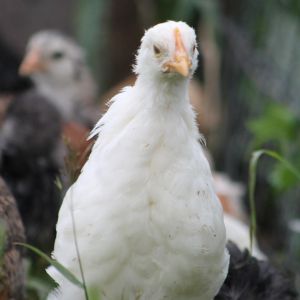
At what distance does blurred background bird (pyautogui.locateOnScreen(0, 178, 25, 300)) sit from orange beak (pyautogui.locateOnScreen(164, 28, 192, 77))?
0.87 m

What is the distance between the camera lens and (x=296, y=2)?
6141mm

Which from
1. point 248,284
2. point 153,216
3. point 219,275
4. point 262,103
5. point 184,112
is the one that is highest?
point 184,112

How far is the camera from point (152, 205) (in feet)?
9.55

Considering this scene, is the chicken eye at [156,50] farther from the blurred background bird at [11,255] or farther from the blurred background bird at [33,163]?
the blurred background bird at [33,163]

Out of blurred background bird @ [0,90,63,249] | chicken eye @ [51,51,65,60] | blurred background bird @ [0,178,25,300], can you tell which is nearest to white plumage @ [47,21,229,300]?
blurred background bird @ [0,178,25,300]

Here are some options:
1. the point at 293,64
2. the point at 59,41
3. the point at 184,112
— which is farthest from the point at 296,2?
the point at 184,112

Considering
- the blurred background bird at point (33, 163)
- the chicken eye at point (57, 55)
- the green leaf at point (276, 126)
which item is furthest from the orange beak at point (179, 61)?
the chicken eye at point (57, 55)

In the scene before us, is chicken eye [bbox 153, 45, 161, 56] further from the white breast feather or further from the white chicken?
the white chicken

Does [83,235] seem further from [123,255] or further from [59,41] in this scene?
[59,41]

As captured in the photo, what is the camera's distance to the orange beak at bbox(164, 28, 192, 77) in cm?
284

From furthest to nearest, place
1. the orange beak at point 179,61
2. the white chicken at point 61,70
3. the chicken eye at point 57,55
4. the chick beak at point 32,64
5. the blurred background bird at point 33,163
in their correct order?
the chicken eye at point 57,55
the white chicken at point 61,70
the chick beak at point 32,64
the blurred background bird at point 33,163
the orange beak at point 179,61

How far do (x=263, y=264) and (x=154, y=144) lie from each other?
1001 millimetres

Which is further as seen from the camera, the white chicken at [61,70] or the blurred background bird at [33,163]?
the white chicken at [61,70]

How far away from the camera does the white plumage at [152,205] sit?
2.89 meters
